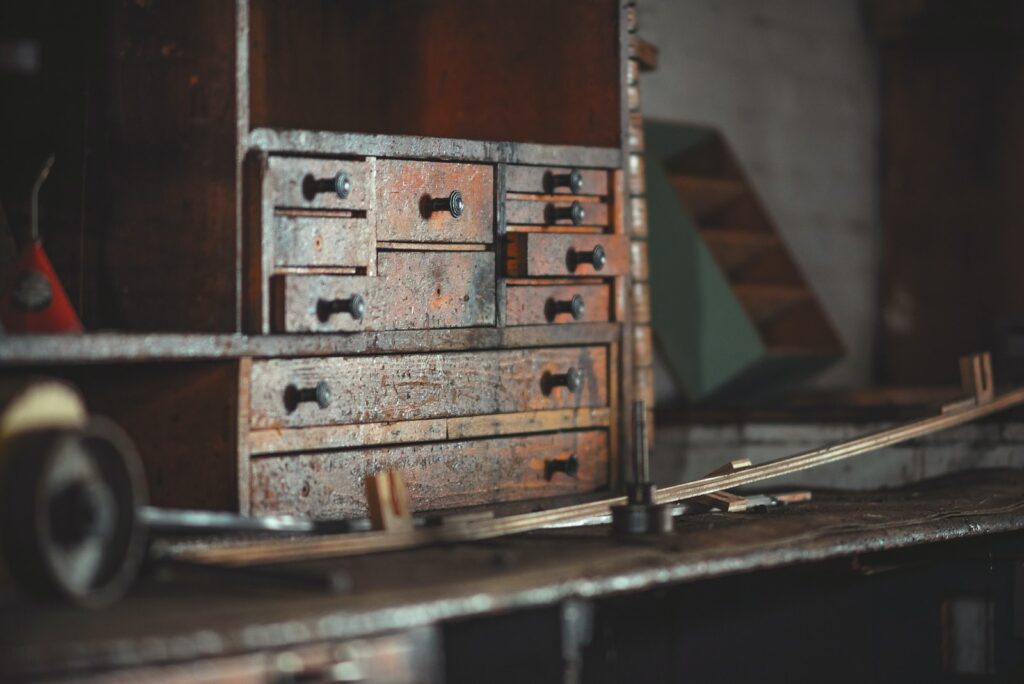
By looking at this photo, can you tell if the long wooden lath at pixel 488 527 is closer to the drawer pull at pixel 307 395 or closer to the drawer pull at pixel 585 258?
the drawer pull at pixel 307 395

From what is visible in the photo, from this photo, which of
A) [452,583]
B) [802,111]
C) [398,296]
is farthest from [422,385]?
[802,111]

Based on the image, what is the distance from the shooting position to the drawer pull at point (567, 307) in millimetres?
3484

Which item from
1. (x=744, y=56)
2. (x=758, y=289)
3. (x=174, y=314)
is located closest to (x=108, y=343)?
(x=174, y=314)

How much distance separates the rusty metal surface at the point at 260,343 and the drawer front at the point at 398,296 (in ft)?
0.07

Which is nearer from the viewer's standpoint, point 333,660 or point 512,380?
point 333,660

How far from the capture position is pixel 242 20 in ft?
9.46

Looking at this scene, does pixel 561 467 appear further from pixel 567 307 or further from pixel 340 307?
pixel 340 307

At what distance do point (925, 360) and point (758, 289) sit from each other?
58.7 inches

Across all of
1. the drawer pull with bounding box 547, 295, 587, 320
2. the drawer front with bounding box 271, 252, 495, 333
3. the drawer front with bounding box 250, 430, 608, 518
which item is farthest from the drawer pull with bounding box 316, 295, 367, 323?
the drawer pull with bounding box 547, 295, 587, 320

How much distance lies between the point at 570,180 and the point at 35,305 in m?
1.30

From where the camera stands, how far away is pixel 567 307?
3.49 meters

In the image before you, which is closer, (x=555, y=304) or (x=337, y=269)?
(x=337, y=269)

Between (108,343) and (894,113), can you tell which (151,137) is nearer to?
(108,343)

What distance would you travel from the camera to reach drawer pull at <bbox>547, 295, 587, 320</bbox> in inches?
137
